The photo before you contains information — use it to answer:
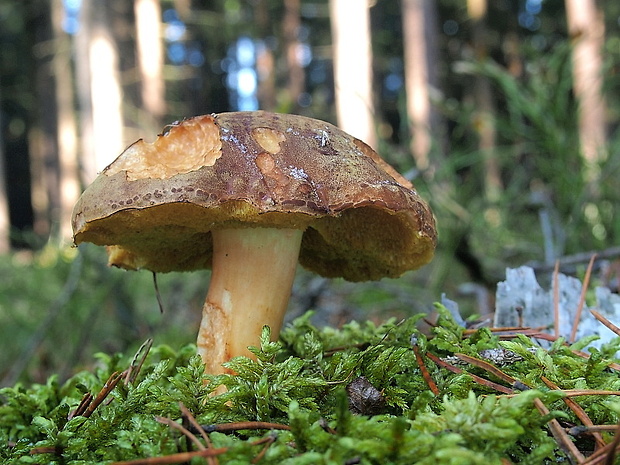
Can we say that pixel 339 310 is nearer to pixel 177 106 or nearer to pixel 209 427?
pixel 209 427

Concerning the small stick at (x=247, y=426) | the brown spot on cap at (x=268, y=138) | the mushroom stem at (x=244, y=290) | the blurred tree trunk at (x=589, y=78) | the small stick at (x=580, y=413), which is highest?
the blurred tree trunk at (x=589, y=78)

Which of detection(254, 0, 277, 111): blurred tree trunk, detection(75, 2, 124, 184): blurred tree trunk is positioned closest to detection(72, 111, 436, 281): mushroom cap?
detection(75, 2, 124, 184): blurred tree trunk

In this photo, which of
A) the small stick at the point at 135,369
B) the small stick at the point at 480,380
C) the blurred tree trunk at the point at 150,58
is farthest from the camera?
the blurred tree trunk at the point at 150,58

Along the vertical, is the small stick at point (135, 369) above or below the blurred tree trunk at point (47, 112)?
below

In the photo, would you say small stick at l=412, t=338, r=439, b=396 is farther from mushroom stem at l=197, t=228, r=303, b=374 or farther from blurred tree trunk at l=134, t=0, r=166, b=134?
blurred tree trunk at l=134, t=0, r=166, b=134

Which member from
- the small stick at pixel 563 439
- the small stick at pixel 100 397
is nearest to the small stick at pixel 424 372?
A: the small stick at pixel 563 439

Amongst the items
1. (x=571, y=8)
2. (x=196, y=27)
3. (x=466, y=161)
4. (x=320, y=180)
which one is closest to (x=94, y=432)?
(x=320, y=180)

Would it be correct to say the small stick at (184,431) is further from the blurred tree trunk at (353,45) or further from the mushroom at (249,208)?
the blurred tree trunk at (353,45)

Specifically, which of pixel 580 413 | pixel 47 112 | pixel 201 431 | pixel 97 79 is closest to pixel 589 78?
pixel 580 413
